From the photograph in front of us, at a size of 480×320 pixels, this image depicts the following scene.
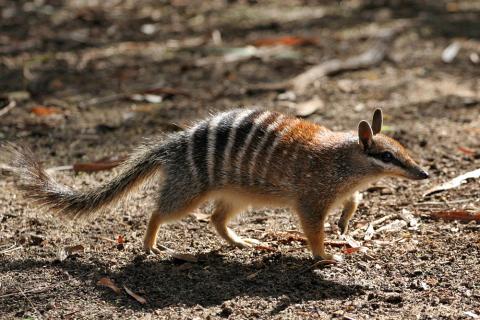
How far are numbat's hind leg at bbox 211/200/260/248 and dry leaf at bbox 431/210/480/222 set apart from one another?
1.45 metres

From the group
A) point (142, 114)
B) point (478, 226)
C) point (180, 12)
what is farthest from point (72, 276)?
point (180, 12)

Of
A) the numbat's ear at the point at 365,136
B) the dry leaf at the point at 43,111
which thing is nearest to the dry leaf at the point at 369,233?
the numbat's ear at the point at 365,136

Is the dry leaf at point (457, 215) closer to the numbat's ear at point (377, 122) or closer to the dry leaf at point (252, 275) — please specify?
the numbat's ear at point (377, 122)

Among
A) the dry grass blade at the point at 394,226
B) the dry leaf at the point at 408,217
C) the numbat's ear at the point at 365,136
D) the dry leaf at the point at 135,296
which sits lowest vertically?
the dry grass blade at the point at 394,226

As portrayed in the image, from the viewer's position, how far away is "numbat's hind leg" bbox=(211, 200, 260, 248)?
6.02 metres

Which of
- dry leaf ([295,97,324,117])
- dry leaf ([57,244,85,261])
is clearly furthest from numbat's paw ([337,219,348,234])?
dry leaf ([295,97,324,117])

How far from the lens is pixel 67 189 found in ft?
19.6

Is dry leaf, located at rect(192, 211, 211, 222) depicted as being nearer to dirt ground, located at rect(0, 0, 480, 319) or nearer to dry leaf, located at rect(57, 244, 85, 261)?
dirt ground, located at rect(0, 0, 480, 319)

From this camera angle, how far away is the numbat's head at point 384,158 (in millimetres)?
5621

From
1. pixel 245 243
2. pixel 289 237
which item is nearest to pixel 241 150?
pixel 245 243

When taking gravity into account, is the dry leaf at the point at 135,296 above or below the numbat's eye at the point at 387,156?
below

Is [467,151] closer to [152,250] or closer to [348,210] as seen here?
[348,210]

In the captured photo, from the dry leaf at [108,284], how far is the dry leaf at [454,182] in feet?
9.40

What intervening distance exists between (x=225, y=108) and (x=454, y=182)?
2.97m
